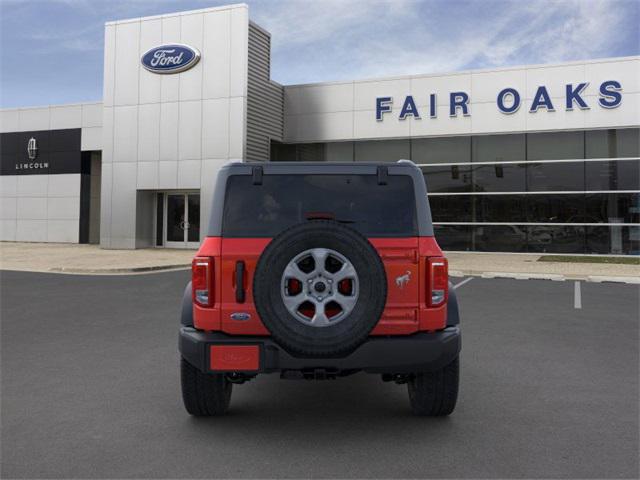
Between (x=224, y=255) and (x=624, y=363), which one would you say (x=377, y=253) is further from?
(x=624, y=363)

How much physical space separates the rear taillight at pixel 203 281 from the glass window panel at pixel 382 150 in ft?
66.7

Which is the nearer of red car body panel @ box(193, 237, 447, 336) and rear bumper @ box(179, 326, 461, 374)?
rear bumper @ box(179, 326, 461, 374)

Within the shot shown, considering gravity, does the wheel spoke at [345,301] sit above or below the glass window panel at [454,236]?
below

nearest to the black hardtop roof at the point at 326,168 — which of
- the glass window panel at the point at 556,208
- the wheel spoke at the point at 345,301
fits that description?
the wheel spoke at the point at 345,301

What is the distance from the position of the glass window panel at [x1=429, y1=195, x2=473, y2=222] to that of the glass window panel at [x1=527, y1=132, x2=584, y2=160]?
2.95 metres

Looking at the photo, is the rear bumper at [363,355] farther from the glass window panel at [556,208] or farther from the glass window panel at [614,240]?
the glass window panel at [614,240]

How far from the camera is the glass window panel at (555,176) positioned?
20.8 meters

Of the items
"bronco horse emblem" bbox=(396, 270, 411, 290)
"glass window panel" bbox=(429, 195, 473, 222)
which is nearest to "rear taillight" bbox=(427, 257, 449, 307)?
"bronco horse emblem" bbox=(396, 270, 411, 290)

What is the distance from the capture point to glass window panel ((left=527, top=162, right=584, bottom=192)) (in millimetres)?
20828

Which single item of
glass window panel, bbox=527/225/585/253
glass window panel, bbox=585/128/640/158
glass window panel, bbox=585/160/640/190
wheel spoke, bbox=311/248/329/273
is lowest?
wheel spoke, bbox=311/248/329/273

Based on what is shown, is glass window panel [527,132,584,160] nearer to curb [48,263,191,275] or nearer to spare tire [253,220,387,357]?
curb [48,263,191,275]

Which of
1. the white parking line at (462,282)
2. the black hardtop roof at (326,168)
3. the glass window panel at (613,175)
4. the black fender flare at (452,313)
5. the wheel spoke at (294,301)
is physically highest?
the glass window panel at (613,175)

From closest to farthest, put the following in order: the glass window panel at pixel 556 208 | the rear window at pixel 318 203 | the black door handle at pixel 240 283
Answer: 1. the black door handle at pixel 240 283
2. the rear window at pixel 318 203
3. the glass window panel at pixel 556 208

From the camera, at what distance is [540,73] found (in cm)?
2095
